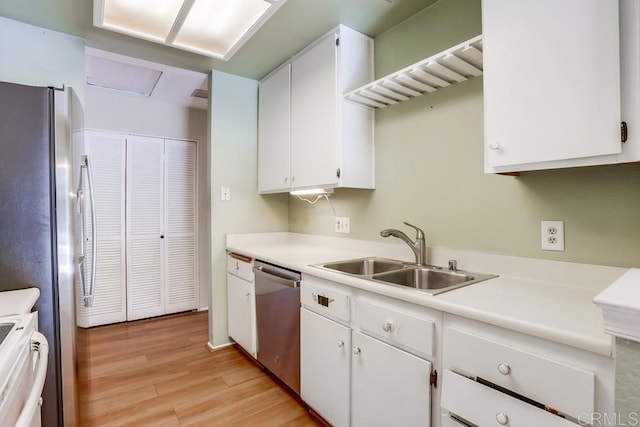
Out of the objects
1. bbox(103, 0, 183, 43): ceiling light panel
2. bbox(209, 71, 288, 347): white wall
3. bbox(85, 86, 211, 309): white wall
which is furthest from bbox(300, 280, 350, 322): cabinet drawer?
bbox(103, 0, 183, 43): ceiling light panel

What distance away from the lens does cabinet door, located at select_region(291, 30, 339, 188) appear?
1979mm

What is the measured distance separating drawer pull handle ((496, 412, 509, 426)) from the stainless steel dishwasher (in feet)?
3.57


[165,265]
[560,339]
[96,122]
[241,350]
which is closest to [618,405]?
[560,339]

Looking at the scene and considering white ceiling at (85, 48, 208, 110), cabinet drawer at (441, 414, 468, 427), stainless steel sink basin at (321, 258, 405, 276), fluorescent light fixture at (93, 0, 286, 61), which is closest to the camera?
cabinet drawer at (441, 414, 468, 427)

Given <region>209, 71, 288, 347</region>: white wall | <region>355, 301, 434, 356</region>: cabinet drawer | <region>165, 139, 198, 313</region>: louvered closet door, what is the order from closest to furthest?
<region>355, 301, 434, 356</region>: cabinet drawer, <region>209, 71, 288, 347</region>: white wall, <region>165, 139, 198, 313</region>: louvered closet door

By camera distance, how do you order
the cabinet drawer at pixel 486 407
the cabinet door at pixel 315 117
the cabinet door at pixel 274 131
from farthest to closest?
the cabinet door at pixel 274 131
the cabinet door at pixel 315 117
the cabinet drawer at pixel 486 407

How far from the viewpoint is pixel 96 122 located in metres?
3.10

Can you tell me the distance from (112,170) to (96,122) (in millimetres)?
471

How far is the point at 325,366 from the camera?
5.24 feet

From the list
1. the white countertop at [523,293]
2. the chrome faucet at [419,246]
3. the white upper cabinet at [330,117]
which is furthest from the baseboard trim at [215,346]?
the chrome faucet at [419,246]

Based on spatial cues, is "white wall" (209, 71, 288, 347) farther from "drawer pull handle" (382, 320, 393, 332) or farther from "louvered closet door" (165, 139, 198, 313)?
"drawer pull handle" (382, 320, 393, 332)

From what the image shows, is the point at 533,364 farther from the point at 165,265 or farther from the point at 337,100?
the point at 165,265

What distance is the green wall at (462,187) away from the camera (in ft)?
3.91

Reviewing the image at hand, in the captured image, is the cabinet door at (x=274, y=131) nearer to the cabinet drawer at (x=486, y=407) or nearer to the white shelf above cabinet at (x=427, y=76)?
the white shelf above cabinet at (x=427, y=76)
